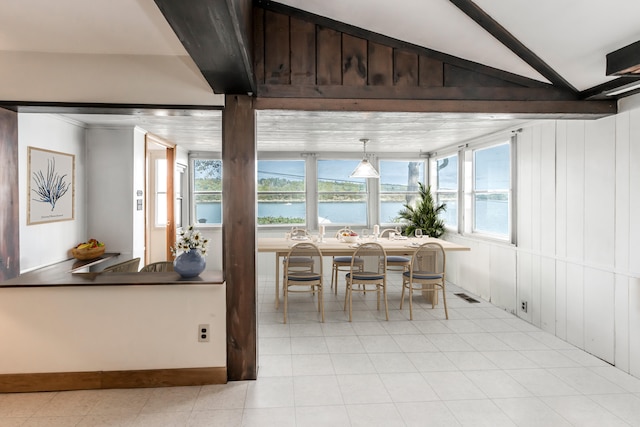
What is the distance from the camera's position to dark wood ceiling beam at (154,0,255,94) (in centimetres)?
147

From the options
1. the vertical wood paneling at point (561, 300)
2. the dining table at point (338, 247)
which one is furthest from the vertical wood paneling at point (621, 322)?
the dining table at point (338, 247)

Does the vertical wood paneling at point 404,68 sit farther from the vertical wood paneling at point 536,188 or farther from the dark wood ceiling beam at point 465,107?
the vertical wood paneling at point 536,188

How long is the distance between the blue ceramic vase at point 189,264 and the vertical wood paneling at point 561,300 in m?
3.48

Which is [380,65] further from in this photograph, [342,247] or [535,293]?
[535,293]

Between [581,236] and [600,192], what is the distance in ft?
1.54

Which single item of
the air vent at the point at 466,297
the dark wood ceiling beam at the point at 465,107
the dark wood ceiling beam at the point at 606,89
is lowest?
the air vent at the point at 466,297

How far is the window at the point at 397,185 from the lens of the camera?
7.75 metres

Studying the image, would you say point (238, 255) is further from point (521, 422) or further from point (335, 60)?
point (521, 422)

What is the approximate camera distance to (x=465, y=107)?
3.13 meters

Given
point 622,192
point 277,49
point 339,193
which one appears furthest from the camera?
point 339,193

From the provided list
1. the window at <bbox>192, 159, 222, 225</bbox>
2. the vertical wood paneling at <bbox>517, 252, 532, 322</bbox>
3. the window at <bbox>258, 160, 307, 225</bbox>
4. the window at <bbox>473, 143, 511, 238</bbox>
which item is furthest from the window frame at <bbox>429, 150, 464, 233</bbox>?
the window at <bbox>192, 159, 222, 225</bbox>

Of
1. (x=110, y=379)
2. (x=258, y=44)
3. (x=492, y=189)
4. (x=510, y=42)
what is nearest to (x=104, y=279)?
(x=110, y=379)

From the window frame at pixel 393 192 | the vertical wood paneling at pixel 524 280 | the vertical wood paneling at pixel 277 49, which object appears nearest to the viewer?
the vertical wood paneling at pixel 277 49

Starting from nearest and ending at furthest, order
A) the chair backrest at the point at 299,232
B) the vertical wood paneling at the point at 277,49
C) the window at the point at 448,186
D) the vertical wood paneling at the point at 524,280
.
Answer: the vertical wood paneling at the point at 277,49, the vertical wood paneling at the point at 524,280, the chair backrest at the point at 299,232, the window at the point at 448,186
